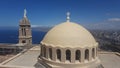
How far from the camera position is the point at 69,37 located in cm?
1556

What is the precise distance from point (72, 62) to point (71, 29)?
2.84 metres

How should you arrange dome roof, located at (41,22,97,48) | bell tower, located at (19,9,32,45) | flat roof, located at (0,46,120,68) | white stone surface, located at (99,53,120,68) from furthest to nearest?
bell tower, located at (19,9,32,45) → white stone surface, located at (99,53,120,68) → flat roof, located at (0,46,120,68) → dome roof, located at (41,22,97,48)

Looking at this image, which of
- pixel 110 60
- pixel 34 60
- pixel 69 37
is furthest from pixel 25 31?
pixel 69 37

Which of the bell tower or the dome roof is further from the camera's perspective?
the bell tower

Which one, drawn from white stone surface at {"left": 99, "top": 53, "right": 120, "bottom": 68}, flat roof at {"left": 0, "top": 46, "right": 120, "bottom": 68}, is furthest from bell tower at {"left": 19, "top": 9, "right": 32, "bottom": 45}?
white stone surface at {"left": 99, "top": 53, "right": 120, "bottom": 68}

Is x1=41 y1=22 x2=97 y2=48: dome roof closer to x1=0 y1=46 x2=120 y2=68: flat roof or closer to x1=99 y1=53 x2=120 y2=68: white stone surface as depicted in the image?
x1=0 y1=46 x2=120 y2=68: flat roof

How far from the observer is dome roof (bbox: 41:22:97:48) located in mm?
15312

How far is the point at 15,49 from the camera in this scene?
38.1 metres

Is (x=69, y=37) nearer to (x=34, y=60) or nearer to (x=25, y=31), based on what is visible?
(x=34, y=60)

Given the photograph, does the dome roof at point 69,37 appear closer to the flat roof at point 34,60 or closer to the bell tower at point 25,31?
the flat roof at point 34,60

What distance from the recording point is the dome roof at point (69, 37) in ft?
50.2

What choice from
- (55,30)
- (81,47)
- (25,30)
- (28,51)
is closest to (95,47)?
(81,47)

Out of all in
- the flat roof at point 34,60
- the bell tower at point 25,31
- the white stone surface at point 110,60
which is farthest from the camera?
the bell tower at point 25,31

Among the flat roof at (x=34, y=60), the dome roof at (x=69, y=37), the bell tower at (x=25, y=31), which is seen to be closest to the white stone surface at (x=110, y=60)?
the flat roof at (x=34, y=60)
